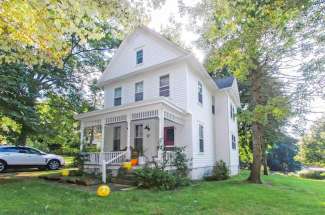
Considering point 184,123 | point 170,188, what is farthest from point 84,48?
point 170,188

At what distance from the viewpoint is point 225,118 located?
1587 cm

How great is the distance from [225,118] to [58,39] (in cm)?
1336

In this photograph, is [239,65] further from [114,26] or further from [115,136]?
[115,136]

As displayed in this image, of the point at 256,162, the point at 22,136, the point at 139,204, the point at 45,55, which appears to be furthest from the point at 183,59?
the point at 22,136

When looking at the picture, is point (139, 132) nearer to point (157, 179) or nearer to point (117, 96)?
point (117, 96)

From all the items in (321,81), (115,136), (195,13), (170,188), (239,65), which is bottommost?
(170,188)

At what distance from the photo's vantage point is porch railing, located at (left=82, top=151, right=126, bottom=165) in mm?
10984

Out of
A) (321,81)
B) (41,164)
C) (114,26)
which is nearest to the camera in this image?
(114,26)

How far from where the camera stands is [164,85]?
12.7 metres

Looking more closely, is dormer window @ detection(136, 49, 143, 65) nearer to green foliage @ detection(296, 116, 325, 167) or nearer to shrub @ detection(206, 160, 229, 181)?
shrub @ detection(206, 160, 229, 181)

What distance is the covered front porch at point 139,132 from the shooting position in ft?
33.6

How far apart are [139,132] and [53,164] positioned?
6115 mm

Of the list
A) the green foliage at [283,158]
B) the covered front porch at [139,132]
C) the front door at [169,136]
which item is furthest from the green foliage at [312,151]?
the covered front porch at [139,132]

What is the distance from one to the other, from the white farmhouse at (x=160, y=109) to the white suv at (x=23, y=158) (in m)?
3.50
